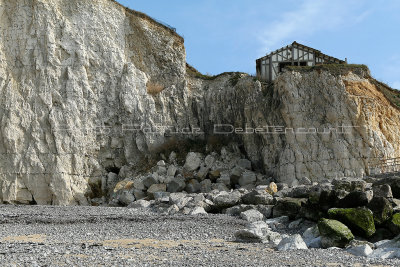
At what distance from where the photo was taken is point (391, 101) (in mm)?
32125

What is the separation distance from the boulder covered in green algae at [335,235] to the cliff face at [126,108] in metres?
12.8

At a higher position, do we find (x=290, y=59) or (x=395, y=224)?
(x=290, y=59)

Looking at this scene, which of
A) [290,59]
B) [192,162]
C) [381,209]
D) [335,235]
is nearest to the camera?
[335,235]

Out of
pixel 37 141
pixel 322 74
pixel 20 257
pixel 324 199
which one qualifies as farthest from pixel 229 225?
pixel 37 141

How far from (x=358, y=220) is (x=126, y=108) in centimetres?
2198

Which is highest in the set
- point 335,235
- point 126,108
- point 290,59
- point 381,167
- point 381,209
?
point 290,59

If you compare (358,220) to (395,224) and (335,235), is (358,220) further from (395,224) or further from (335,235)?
(335,235)

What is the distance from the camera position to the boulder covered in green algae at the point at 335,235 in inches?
514

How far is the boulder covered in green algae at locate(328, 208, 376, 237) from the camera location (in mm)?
14078

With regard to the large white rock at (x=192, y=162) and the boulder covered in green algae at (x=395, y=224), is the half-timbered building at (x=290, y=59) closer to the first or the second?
the large white rock at (x=192, y=162)

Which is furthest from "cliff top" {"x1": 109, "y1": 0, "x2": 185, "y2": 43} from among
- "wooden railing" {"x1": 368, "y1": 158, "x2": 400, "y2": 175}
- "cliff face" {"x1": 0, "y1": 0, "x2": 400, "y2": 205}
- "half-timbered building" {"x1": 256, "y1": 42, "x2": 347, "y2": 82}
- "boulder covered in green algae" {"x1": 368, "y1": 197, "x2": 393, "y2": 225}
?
"boulder covered in green algae" {"x1": 368, "y1": 197, "x2": 393, "y2": 225}

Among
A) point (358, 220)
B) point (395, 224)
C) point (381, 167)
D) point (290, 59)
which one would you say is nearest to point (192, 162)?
point (290, 59)

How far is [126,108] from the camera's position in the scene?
33.6 m

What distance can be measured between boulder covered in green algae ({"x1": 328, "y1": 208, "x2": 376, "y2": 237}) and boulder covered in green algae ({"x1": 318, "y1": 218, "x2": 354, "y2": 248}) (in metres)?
0.83
